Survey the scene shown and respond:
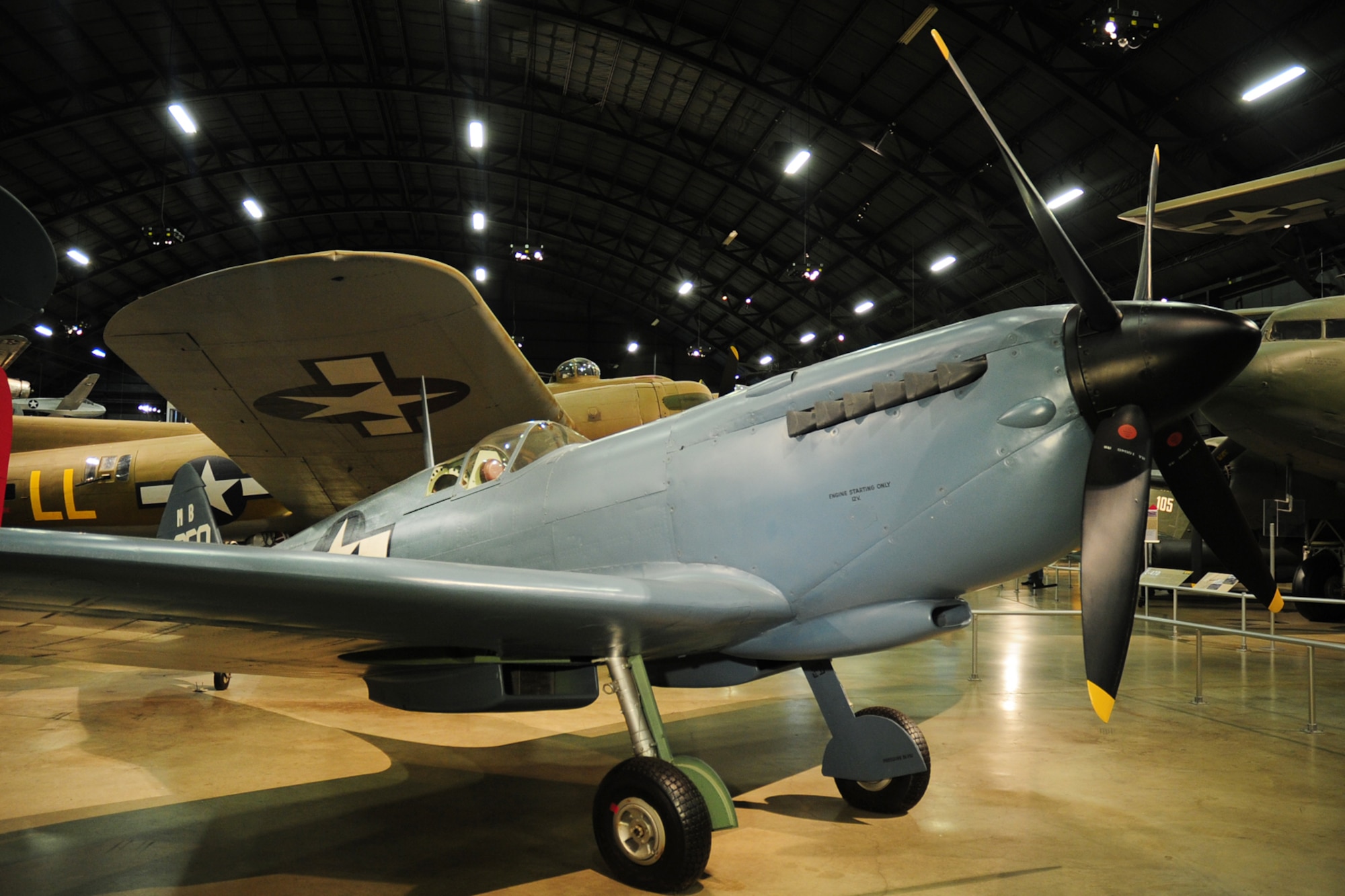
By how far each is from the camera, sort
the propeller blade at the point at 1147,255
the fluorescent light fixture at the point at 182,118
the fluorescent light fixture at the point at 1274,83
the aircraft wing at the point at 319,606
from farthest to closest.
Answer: the fluorescent light fixture at the point at 182,118 < the fluorescent light fixture at the point at 1274,83 < the propeller blade at the point at 1147,255 < the aircraft wing at the point at 319,606

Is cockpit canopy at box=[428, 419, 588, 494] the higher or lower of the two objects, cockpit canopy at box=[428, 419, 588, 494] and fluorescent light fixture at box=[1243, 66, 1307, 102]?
the lower

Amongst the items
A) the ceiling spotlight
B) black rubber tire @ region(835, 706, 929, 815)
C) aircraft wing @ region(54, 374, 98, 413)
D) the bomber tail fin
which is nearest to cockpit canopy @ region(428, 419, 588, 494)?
black rubber tire @ region(835, 706, 929, 815)

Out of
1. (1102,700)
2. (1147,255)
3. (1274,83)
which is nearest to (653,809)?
(1102,700)

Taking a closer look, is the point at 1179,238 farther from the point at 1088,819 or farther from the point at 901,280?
the point at 1088,819

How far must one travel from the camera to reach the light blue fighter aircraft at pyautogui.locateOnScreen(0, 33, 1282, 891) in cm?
239

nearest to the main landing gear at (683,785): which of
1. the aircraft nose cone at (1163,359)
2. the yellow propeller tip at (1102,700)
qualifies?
the yellow propeller tip at (1102,700)

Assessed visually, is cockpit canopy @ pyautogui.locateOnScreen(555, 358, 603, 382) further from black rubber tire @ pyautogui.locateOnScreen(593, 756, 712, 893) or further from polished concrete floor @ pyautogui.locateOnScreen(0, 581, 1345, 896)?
black rubber tire @ pyautogui.locateOnScreen(593, 756, 712, 893)

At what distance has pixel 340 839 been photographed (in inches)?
129

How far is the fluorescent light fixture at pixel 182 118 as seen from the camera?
56.8 ft

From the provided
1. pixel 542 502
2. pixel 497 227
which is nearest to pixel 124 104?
pixel 497 227

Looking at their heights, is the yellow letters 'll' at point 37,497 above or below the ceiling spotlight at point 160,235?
below

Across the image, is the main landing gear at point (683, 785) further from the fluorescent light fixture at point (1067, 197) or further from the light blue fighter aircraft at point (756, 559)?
the fluorescent light fixture at point (1067, 197)

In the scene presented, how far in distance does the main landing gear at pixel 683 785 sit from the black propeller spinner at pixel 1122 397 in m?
1.20

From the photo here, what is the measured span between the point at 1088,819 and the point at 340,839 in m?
3.13
